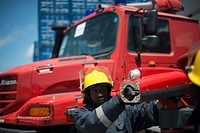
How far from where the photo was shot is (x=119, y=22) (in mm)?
4031

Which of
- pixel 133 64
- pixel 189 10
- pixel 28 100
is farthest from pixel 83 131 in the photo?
pixel 189 10

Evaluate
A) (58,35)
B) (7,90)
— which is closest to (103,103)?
(7,90)

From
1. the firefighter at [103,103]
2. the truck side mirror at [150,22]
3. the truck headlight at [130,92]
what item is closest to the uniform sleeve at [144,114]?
the firefighter at [103,103]

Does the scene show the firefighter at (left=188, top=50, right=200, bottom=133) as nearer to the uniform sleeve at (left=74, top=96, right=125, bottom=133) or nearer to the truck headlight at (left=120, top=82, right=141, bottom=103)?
the truck headlight at (left=120, top=82, right=141, bottom=103)

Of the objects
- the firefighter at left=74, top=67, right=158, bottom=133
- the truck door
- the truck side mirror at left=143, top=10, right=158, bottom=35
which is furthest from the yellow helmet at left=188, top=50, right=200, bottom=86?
the truck door

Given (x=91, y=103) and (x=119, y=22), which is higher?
(x=119, y=22)

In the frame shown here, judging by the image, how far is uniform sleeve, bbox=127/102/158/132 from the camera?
243 cm

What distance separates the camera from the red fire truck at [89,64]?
339 cm

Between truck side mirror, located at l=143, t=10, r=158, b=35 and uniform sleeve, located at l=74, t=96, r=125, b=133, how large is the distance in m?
1.83

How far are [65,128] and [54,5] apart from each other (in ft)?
36.3

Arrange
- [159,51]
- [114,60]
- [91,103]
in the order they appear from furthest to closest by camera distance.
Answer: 1. [159,51]
2. [114,60]
3. [91,103]

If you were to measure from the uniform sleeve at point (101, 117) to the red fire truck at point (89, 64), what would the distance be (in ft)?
2.70

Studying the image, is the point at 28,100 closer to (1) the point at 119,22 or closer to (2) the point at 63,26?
(1) the point at 119,22

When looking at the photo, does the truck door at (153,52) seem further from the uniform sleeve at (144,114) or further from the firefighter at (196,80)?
the firefighter at (196,80)
